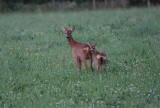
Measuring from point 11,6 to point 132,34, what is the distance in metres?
26.9

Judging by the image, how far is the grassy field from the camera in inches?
291

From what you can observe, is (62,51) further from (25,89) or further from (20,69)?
(25,89)

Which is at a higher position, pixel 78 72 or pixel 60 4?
pixel 60 4

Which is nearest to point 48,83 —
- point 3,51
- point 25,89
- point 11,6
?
point 25,89

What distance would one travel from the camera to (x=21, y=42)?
14.1m

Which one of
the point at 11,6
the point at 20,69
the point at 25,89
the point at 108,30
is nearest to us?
the point at 25,89

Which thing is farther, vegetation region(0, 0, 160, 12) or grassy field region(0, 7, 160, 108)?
vegetation region(0, 0, 160, 12)

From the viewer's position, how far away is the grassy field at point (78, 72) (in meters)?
7.38

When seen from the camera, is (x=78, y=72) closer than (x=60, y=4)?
Yes

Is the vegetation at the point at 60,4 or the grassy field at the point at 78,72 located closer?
the grassy field at the point at 78,72

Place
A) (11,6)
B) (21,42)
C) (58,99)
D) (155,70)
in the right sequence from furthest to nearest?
(11,6)
(21,42)
(155,70)
(58,99)

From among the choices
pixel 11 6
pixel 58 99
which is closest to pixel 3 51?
pixel 58 99

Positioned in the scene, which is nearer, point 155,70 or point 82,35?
point 155,70

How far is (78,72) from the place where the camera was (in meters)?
9.67
